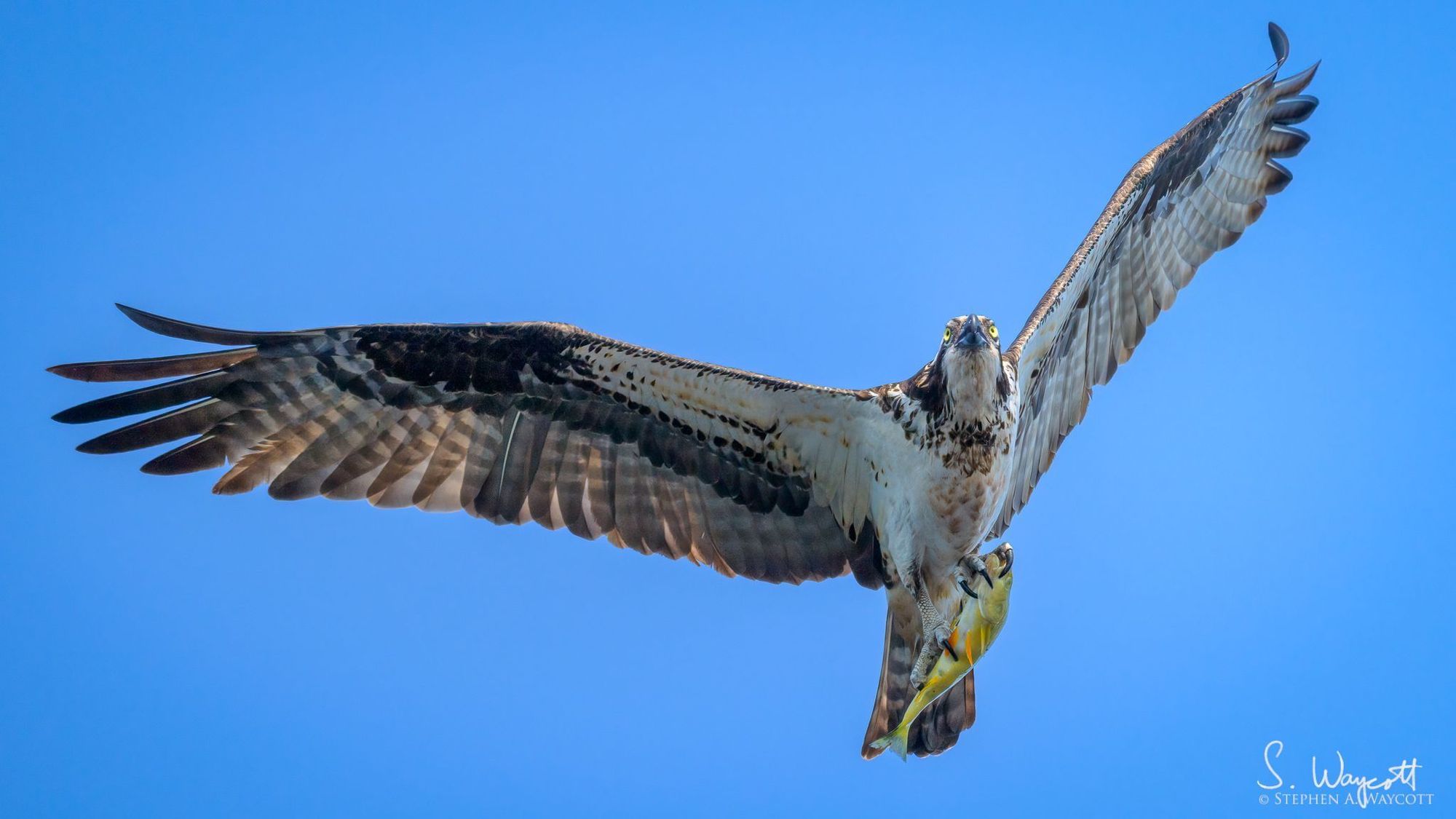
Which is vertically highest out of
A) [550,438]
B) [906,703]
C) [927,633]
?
[550,438]

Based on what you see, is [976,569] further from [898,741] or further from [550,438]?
[550,438]

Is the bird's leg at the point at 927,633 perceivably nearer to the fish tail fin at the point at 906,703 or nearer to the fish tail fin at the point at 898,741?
the fish tail fin at the point at 906,703

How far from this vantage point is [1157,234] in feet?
33.7

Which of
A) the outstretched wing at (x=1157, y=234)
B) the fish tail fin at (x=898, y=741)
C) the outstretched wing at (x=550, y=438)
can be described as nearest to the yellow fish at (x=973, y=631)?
the fish tail fin at (x=898, y=741)

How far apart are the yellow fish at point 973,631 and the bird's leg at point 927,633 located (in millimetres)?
160

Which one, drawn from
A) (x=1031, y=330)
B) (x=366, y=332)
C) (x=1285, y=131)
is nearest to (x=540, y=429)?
(x=366, y=332)

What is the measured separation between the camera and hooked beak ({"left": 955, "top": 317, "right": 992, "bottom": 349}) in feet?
26.1

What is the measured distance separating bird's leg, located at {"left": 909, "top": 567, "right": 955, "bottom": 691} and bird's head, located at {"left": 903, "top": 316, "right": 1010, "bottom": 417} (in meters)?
1.25

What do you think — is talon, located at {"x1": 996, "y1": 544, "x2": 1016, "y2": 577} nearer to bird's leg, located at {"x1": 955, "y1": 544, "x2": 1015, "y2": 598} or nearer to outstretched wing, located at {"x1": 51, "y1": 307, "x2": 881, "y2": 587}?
bird's leg, located at {"x1": 955, "y1": 544, "x2": 1015, "y2": 598}

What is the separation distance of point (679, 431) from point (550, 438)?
967 mm

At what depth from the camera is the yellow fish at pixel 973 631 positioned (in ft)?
24.9

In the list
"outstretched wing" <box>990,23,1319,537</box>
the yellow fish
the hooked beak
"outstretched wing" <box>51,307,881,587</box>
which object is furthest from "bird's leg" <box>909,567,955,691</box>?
the hooked beak

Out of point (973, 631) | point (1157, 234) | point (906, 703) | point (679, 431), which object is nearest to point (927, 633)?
point (906, 703)

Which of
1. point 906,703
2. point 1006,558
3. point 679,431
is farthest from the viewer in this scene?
point 679,431
